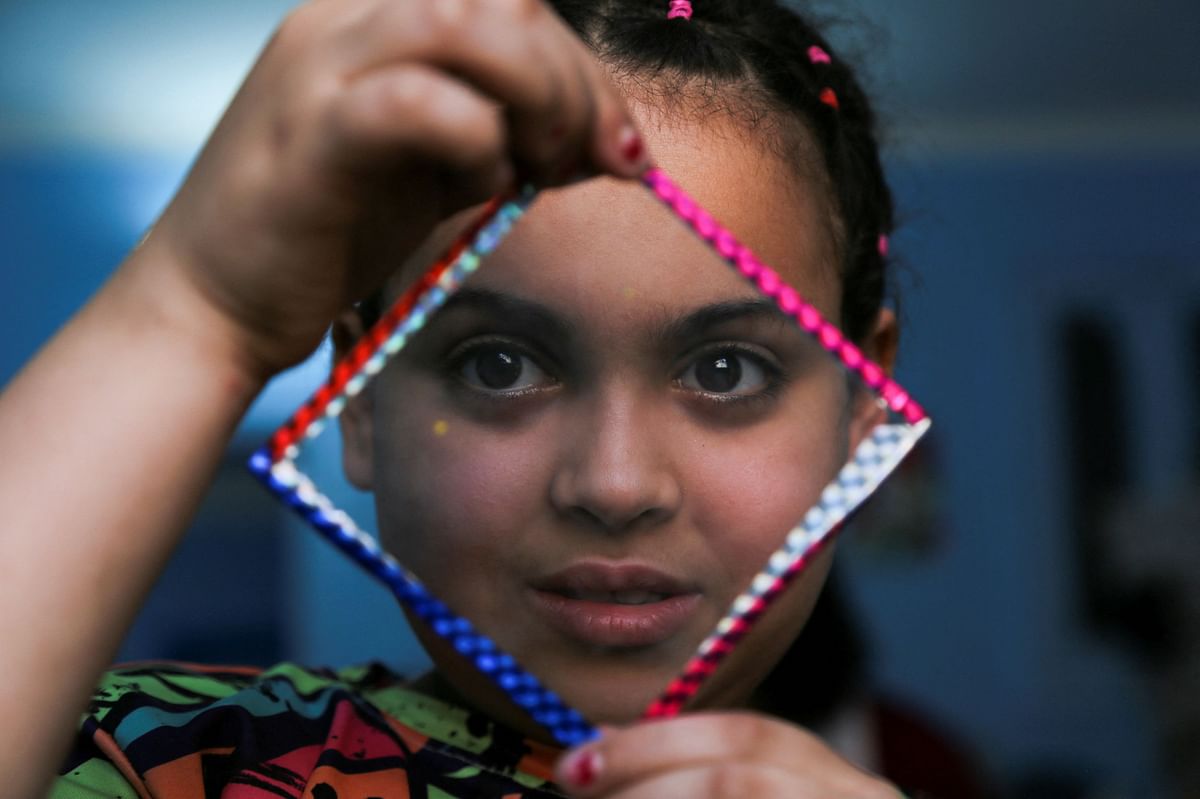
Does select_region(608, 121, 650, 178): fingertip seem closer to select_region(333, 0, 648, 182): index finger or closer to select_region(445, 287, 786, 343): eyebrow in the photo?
select_region(333, 0, 648, 182): index finger

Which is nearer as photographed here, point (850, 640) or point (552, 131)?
point (552, 131)

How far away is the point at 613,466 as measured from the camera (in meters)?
0.52

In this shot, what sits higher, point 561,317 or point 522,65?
point 522,65

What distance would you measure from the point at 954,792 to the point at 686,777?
1345 mm

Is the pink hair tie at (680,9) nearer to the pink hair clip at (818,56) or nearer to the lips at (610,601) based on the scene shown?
the pink hair clip at (818,56)

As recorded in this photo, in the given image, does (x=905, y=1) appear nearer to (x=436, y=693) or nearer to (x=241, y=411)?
(x=436, y=693)

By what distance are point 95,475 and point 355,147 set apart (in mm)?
149

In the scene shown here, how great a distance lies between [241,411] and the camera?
0.48 m

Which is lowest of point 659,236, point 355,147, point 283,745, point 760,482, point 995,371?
point 995,371

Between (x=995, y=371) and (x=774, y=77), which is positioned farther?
(x=995, y=371)

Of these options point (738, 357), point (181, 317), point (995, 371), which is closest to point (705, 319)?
point (738, 357)

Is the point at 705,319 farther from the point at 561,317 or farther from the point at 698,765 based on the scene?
the point at 698,765

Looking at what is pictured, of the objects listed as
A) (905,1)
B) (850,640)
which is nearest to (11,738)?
(850,640)

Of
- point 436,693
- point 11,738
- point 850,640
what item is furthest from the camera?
point 850,640
